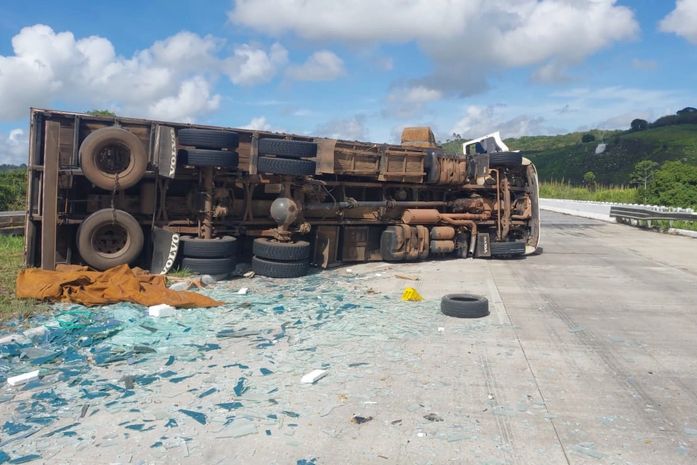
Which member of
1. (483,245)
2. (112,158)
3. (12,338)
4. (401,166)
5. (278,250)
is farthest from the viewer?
(483,245)

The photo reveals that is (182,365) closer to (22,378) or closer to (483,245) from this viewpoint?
(22,378)

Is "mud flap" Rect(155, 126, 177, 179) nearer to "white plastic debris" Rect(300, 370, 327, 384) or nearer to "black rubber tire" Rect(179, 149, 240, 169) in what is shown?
"black rubber tire" Rect(179, 149, 240, 169)

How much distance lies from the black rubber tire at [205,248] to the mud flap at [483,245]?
21.7ft

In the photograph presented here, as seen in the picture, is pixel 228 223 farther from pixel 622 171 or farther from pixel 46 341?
pixel 622 171

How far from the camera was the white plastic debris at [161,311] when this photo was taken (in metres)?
7.19

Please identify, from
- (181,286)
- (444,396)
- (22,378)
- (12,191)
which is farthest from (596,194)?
(22,378)

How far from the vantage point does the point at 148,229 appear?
1015cm

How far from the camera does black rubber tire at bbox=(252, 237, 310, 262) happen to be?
10.2 metres

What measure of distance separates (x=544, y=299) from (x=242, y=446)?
6535mm

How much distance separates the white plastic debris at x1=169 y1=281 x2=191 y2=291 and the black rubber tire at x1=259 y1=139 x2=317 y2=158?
2.76 meters

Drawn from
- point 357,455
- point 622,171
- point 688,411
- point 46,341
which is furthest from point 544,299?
point 622,171

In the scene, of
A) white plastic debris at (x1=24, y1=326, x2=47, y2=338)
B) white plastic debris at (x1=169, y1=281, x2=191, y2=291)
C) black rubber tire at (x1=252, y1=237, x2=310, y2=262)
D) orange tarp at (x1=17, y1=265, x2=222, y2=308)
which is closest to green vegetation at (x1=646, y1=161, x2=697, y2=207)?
black rubber tire at (x1=252, y1=237, x2=310, y2=262)

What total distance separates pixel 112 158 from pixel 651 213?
2212 cm

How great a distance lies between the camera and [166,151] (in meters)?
9.59
